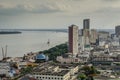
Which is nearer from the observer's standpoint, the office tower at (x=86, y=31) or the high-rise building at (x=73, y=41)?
the high-rise building at (x=73, y=41)

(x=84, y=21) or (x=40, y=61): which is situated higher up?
(x=84, y=21)

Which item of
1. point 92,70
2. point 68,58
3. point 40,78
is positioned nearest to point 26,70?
point 40,78

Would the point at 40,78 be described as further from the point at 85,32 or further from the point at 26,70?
the point at 85,32

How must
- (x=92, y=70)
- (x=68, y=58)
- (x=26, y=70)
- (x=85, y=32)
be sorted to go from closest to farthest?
(x=92, y=70) → (x=26, y=70) → (x=68, y=58) → (x=85, y=32)

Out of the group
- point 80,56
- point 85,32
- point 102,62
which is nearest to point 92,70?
point 102,62

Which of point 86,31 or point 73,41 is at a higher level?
point 86,31

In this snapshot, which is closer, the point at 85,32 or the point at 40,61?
the point at 40,61

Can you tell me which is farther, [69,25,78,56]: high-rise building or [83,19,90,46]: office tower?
[83,19,90,46]: office tower

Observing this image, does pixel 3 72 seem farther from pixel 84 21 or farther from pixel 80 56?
pixel 84 21

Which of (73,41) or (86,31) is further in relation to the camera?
(86,31)

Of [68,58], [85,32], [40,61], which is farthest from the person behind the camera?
[85,32]
